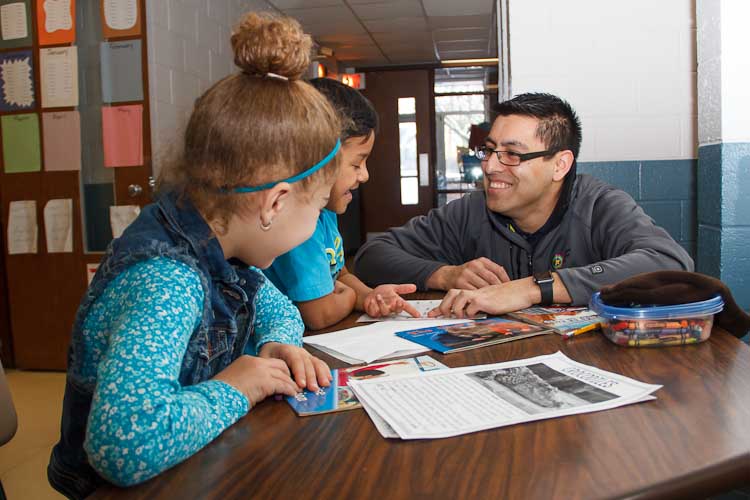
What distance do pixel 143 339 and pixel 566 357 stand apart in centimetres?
66

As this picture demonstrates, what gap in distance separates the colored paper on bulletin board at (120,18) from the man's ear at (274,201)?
109 inches

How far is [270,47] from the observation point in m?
0.94

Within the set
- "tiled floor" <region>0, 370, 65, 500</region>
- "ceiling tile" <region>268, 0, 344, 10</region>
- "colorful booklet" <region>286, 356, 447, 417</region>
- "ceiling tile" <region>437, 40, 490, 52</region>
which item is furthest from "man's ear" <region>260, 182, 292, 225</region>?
"ceiling tile" <region>437, 40, 490, 52</region>

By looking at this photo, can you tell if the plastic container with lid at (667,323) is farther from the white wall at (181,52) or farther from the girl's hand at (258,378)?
the white wall at (181,52)

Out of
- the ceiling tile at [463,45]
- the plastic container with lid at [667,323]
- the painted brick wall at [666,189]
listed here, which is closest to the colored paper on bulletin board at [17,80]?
the painted brick wall at [666,189]

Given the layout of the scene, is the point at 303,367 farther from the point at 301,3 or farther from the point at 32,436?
the point at 301,3

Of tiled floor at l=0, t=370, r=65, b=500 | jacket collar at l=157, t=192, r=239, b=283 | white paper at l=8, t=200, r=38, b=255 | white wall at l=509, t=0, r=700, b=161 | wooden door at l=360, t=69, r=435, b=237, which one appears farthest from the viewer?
wooden door at l=360, t=69, r=435, b=237

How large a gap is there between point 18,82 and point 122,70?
65 centimetres

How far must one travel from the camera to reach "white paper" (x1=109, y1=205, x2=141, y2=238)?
3.37 metres

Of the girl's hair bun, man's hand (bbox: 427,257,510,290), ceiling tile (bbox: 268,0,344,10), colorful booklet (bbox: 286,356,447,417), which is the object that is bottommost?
colorful booklet (bbox: 286,356,447,417)

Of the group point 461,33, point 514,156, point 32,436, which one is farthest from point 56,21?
point 461,33

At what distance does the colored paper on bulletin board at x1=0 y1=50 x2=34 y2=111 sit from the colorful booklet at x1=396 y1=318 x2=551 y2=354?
10.3ft

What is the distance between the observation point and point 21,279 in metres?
3.58

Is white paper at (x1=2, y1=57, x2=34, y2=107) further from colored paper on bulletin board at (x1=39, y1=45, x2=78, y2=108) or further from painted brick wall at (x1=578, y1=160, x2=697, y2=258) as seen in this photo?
painted brick wall at (x1=578, y1=160, x2=697, y2=258)
